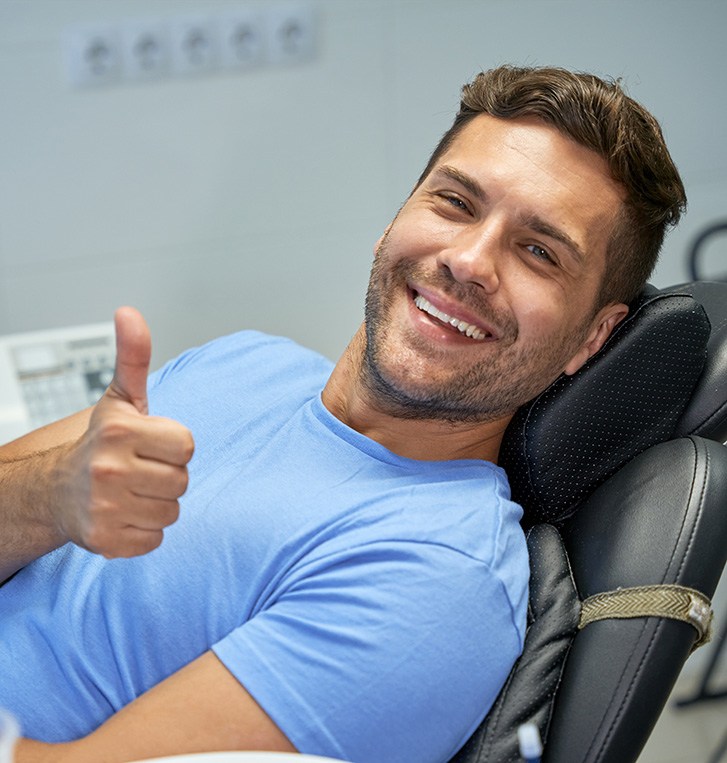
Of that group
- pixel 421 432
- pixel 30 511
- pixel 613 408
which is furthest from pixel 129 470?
pixel 613 408

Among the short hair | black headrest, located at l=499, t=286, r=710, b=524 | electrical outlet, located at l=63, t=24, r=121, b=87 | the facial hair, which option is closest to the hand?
the facial hair

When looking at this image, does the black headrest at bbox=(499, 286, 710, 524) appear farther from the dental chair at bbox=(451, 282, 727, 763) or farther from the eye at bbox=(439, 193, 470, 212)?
the eye at bbox=(439, 193, 470, 212)

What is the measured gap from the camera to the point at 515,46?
239cm

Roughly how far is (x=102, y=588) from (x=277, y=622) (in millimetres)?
235

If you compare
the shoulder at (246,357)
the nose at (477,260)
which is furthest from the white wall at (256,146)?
the nose at (477,260)

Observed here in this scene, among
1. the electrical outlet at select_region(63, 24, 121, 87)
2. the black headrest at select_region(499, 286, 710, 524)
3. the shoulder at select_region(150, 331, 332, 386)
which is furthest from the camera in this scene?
the electrical outlet at select_region(63, 24, 121, 87)

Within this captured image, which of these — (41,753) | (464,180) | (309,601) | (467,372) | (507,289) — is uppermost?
(464,180)

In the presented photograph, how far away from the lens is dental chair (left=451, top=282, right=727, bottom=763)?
102cm

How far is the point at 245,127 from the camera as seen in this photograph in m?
2.30

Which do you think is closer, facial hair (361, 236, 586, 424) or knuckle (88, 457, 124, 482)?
knuckle (88, 457, 124, 482)

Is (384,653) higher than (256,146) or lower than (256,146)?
lower

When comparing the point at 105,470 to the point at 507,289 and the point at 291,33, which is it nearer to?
the point at 507,289

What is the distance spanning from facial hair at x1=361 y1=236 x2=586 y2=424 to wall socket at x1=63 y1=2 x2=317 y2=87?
116cm

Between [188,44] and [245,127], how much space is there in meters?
0.22
